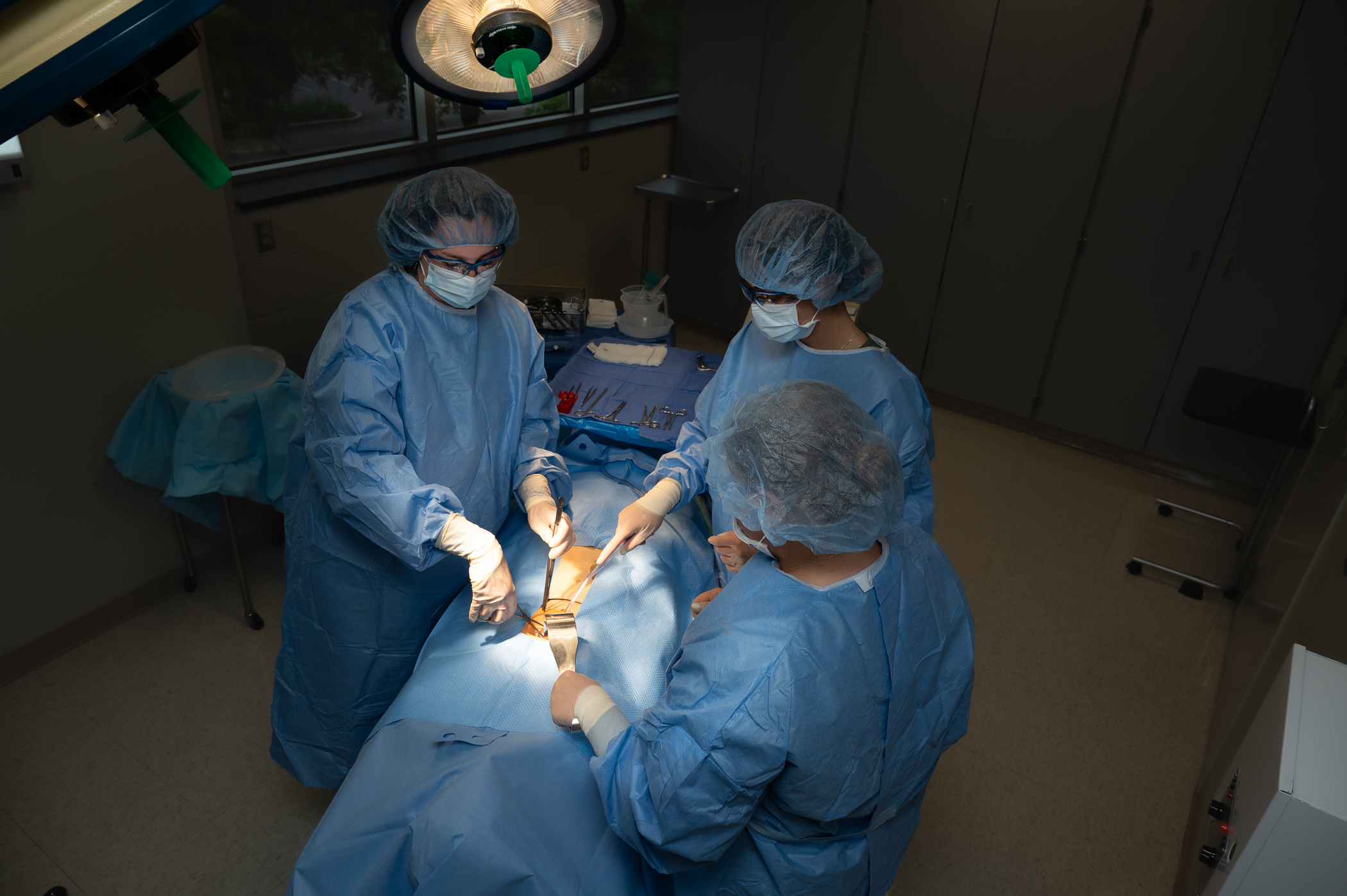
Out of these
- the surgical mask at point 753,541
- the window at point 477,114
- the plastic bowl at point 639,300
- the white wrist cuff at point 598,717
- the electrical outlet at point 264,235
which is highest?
the window at point 477,114

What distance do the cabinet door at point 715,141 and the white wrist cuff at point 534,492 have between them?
107 inches

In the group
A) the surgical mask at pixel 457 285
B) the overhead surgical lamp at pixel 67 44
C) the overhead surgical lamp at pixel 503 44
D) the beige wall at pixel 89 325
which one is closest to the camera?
the overhead surgical lamp at pixel 67 44

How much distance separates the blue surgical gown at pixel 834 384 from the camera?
1.68 meters

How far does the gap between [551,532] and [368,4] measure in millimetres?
2551

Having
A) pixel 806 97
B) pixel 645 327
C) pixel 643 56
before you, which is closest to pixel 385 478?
pixel 645 327

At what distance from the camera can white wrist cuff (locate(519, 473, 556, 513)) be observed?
1794 millimetres

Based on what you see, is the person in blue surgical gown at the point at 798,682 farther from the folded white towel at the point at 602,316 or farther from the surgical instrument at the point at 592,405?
the folded white towel at the point at 602,316

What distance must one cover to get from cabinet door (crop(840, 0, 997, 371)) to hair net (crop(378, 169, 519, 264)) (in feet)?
8.51

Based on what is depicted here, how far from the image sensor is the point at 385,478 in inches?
60.4

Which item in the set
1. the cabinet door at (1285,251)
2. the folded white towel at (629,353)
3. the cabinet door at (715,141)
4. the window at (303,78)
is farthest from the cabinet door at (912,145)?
the window at (303,78)

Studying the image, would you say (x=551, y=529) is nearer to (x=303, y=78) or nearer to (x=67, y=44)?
(x=67, y=44)

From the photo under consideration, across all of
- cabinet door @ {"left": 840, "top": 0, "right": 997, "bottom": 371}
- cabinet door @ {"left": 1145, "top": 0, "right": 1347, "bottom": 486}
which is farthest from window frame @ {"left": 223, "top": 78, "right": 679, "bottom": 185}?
cabinet door @ {"left": 1145, "top": 0, "right": 1347, "bottom": 486}

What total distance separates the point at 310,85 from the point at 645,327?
1596 millimetres

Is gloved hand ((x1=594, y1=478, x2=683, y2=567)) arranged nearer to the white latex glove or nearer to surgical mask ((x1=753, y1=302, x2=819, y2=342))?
the white latex glove
